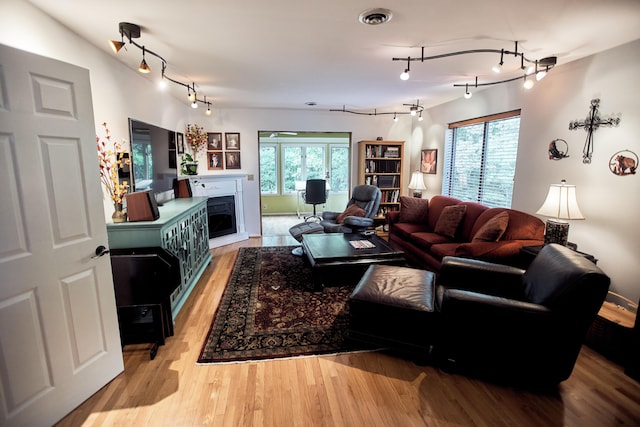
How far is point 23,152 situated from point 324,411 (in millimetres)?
2138

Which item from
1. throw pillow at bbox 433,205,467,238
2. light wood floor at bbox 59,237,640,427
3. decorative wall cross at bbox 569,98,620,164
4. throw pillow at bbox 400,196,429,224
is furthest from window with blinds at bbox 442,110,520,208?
light wood floor at bbox 59,237,640,427

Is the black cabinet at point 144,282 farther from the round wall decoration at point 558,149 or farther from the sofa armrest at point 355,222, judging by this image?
the round wall decoration at point 558,149

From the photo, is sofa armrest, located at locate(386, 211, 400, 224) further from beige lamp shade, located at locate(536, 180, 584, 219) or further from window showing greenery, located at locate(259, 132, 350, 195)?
window showing greenery, located at locate(259, 132, 350, 195)

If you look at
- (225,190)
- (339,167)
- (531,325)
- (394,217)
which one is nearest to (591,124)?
(531,325)

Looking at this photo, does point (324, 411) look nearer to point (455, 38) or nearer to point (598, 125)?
point (455, 38)

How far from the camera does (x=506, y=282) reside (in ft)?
8.02

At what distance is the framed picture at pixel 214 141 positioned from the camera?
5566 millimetres

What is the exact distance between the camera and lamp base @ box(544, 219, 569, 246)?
2.70 metres

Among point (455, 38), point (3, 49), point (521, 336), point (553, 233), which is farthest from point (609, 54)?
point (3, 49)

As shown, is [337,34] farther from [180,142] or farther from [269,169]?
[269,169]

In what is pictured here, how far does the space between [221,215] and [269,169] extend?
9.90ft

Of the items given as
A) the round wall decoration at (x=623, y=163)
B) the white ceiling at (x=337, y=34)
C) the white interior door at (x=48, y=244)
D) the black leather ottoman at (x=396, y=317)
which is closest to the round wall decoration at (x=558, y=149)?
the round wall decoration at (x=623, y=163)

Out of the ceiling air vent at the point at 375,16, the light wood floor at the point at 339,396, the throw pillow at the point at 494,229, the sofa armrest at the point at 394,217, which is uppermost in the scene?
the ceiling air vent at the point at 375,16

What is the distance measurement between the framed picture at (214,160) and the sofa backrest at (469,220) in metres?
4.20
